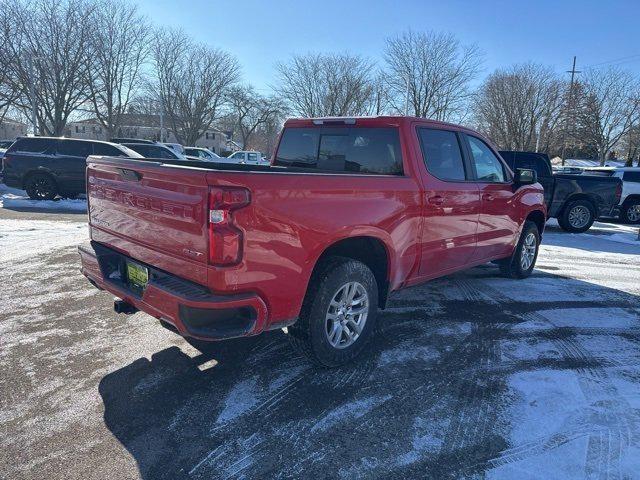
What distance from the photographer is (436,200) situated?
3979mm

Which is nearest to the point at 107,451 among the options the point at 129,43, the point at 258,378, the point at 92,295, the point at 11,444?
the point at 11,444

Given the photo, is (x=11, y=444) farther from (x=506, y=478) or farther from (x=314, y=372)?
(x=506, y=478)

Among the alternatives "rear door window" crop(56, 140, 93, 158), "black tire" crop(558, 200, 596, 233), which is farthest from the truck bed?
"rear door window" crop(56, 140, 93, 158)

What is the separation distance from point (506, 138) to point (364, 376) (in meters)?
41.1

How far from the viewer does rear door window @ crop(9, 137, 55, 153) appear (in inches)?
488

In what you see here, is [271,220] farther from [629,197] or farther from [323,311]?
[629,197]

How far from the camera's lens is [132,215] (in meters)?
3.06

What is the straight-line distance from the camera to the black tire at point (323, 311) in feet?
10.3

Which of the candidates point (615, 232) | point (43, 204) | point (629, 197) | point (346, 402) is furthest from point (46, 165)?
point (629, 197)

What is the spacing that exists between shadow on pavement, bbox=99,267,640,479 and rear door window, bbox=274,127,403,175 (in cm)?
157

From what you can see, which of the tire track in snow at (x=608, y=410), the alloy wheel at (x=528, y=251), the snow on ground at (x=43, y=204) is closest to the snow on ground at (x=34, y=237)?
the snow on ground at (x=43, y=204)

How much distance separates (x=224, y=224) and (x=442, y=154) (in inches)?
102

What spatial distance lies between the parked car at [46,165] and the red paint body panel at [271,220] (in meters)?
10.2

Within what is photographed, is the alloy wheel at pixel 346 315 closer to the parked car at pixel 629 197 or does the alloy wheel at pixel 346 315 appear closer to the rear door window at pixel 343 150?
the rear door window at pixel 343 150
